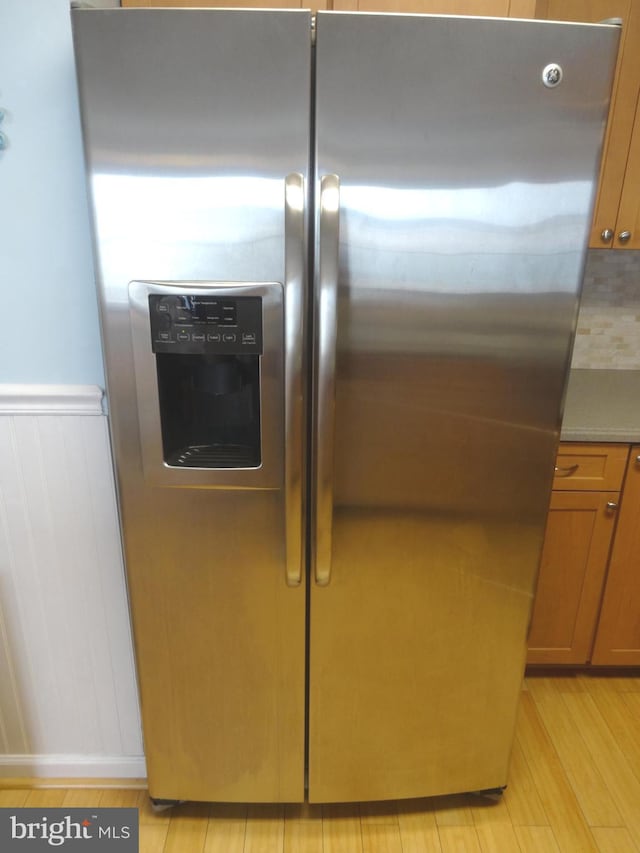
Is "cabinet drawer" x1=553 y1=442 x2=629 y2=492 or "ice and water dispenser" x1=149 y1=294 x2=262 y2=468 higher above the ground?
"ice and water dispenser" x1=149 y1=294 x2=262 y2=468

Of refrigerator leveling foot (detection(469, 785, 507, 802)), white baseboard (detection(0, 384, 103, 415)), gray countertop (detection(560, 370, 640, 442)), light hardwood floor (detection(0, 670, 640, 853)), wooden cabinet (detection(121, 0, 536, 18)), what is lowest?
light hardwood floor (detection(0, 670, 640, 853))

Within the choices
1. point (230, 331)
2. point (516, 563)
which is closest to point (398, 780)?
point (516, 563)

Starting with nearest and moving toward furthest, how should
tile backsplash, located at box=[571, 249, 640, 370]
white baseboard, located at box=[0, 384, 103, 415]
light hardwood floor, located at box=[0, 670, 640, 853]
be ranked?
white baseboard, located at box=[0, 384, 103, 415]
light hardwood floor, located at box=[0, 670, 640, 853]
tile backsplash, located at box=[571, 249, 640, 370]

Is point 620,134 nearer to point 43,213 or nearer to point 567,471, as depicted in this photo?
point 567,471

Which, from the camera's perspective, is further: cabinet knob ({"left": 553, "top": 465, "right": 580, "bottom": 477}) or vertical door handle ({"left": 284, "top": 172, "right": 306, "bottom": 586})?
cabinet knob ({"left": 553, "top": 465, "right": 580, "bottom": 477})

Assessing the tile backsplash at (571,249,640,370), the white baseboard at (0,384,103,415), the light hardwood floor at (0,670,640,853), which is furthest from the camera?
the tile backsplash at (571,249,640,370)

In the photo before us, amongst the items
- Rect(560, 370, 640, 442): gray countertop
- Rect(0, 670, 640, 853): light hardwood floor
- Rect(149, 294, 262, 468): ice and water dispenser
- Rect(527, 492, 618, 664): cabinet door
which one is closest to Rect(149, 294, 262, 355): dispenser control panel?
Rect(149, 294, 262, 468): ice and water dispenser

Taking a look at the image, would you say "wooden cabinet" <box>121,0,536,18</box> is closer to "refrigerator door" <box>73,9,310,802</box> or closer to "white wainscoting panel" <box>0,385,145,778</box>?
"refrigerator door" <box>73,9,310,802</box>

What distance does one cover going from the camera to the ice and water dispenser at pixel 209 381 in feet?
3.82

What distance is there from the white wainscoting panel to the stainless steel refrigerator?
197 millimetres

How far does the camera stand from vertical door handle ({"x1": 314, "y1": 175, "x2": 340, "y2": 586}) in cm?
110

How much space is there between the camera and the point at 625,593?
200cm

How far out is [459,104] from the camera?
1102 millimetres

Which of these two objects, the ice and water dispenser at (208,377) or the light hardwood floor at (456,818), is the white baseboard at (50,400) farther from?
the light hardwood floor at (456,818)
